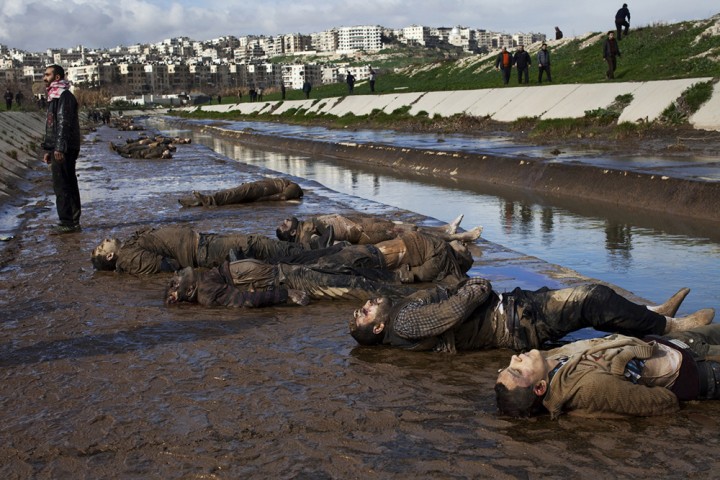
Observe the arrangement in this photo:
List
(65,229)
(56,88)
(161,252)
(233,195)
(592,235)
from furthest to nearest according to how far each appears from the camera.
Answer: (233,195) < (65,229) < (56,88) < (592,235) < (161,252)

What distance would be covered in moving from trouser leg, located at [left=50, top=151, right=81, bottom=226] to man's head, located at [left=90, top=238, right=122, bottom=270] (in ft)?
9.82

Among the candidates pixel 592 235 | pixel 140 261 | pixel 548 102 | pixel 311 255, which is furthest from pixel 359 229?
pixel 548 102

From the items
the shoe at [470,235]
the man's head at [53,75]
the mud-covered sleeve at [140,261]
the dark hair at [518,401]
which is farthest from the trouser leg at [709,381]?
the man's head at [53,75]

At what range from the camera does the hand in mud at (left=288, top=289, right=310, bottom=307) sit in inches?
285

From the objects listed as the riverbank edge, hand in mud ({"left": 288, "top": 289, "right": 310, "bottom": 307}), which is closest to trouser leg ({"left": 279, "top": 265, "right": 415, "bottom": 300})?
hand in mud ({"left": 288, "top": 289, "right": 310, "bottom": 307})

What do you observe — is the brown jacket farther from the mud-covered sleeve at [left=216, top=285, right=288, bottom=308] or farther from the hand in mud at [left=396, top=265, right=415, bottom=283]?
the mud-covered sleeve at [left=216, top=285, right=288, bottom=308]

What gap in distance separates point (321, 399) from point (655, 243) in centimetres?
594

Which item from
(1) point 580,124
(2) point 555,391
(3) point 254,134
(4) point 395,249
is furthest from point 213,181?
(3) point 254,134

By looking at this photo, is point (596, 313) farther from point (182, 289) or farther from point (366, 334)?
point (182, 289)

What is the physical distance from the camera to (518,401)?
4.55 meters

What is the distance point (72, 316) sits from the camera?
7223 millimetres

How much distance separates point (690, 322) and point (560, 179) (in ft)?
31.3

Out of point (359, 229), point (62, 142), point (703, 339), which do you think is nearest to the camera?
point (703, 339)

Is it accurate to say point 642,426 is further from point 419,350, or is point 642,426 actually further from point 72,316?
point 72,316
